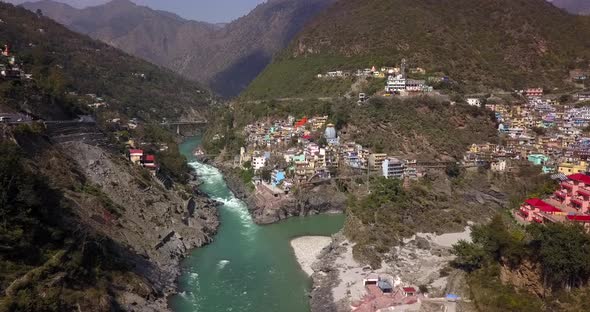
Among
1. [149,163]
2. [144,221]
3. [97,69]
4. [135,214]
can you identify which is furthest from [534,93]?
[97,69]

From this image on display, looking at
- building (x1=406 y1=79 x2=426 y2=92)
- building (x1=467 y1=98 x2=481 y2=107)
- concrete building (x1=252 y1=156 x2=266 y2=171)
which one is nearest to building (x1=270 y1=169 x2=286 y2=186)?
Result: concrete building (x1=252 y1=156 x2=266 y2=171)

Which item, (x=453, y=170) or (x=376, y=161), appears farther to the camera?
(x=376, y=161)

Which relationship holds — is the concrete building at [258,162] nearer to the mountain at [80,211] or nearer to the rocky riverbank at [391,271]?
the mountain at [80,211]

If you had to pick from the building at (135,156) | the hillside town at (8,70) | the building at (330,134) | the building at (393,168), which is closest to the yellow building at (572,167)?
the building at (393,168)

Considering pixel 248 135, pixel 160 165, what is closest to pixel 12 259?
pixel 160 165

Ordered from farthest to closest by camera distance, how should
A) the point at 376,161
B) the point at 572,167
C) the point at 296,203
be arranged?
the point at 376,161 → the point at 296,203 → the point at 572,167

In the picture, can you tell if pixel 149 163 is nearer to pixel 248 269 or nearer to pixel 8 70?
pixel 8 70

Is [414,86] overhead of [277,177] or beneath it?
overhead

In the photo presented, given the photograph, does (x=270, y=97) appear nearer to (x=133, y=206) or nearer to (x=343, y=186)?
(x=343, y=186)

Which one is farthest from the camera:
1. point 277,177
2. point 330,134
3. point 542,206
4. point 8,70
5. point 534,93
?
point 534,93
